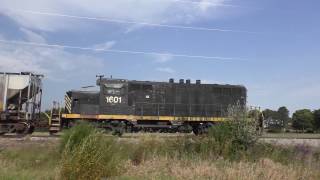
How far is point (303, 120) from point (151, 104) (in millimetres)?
58724

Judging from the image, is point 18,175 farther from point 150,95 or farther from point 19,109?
point 150,95

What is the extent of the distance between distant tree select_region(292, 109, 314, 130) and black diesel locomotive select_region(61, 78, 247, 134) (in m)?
51.4

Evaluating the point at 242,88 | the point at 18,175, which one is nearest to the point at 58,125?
the point at 242,88

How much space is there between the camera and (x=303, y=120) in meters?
84.4

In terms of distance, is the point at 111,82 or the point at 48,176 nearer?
the point at 48,176

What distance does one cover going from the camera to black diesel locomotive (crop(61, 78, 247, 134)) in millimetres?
30672

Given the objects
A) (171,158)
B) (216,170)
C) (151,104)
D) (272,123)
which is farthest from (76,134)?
(272,123)

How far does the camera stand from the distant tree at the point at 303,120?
8206 cm

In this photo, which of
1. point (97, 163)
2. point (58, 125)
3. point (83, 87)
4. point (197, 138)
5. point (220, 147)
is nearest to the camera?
point (97, 163)

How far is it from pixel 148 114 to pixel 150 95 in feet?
4.51

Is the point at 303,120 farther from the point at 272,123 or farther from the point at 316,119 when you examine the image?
the point at 272,123

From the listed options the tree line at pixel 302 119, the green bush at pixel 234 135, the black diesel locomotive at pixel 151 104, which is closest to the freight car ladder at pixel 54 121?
the black diesel locomotive at pixel 151 104

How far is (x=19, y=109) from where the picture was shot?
86.6ft

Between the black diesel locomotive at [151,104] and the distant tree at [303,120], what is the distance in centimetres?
5140
